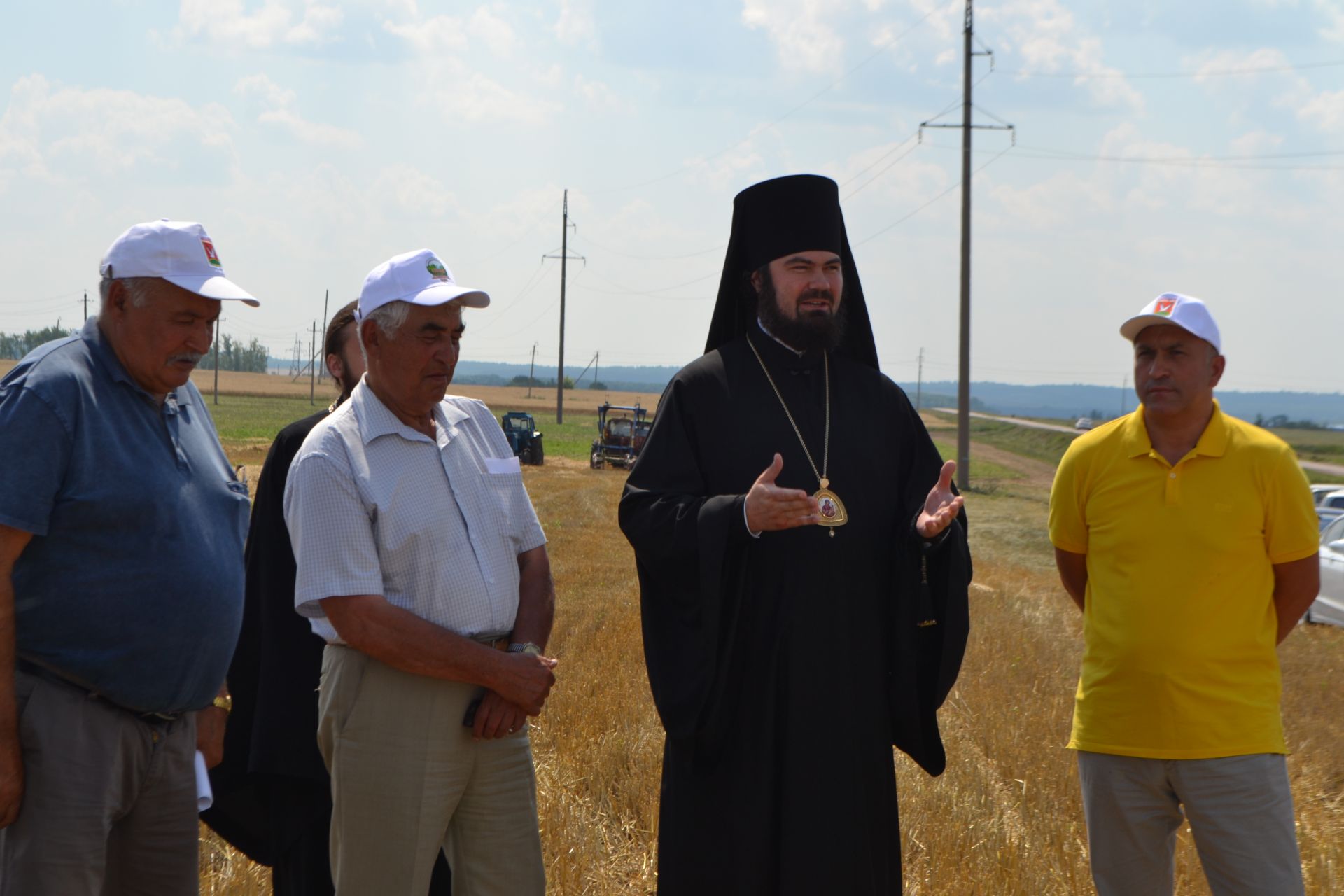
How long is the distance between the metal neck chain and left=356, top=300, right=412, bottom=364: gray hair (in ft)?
4.30

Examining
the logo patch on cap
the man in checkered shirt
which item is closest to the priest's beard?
the man in checkered shirt

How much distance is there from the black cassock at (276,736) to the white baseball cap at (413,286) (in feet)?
2.52

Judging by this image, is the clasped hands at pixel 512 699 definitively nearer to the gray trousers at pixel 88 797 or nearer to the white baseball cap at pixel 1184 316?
the gray trousers at pixel 88 797

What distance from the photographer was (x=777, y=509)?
11.3ft

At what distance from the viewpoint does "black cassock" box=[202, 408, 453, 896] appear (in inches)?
156

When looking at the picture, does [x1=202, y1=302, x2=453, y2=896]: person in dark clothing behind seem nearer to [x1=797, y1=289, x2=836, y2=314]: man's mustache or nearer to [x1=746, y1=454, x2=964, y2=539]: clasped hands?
[x1=746, y1=454, x2=964, y2=539]: clasped hands

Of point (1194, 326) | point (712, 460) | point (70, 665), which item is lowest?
point (70, 665)

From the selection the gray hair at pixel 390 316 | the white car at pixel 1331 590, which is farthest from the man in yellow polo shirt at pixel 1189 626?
the white car at pixel 1331 590

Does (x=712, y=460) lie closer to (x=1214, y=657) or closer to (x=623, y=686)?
(x=1214, y=657)

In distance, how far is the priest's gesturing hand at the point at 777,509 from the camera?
3.42 meters

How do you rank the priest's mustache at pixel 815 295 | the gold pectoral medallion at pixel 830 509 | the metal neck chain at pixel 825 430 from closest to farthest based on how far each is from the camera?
the gold pectoral medallion at pixel 830 509 → the metal neck chain at pixel 825 430 → the priest's mustache at pixel 815 295

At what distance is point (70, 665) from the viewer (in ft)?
9.94

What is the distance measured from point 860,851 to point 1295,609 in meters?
1.68

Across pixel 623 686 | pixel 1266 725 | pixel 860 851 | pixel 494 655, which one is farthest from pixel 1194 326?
pixel 623 686
